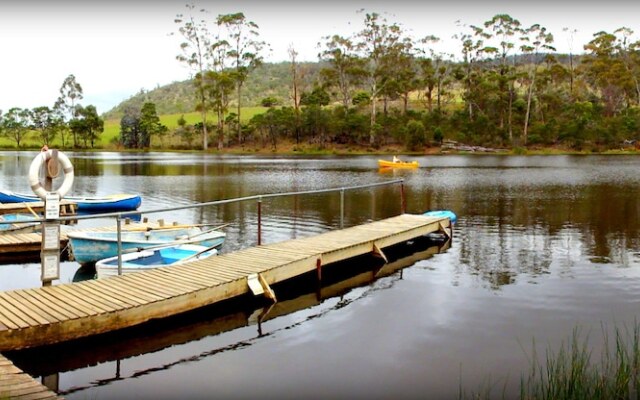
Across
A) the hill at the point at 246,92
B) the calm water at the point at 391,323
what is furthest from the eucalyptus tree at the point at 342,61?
the calm water at the point at 391,323

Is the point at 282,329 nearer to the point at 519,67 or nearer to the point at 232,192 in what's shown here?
the point at 232,192

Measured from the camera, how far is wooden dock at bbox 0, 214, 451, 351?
838 cm

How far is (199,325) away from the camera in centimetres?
1020

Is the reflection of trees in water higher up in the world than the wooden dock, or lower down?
lower down

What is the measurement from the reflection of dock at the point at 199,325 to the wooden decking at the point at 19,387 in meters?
1.52

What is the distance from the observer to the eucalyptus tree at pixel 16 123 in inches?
3597

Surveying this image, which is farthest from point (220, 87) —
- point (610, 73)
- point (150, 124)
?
point (610, 73)

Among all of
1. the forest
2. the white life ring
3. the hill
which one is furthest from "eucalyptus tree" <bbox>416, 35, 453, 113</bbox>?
the white life ring

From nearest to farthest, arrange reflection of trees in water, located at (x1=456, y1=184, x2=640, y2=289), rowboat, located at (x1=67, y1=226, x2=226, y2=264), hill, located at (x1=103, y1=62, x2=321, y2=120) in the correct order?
rowboat, located at (x1=67, y1=226, x2=226, y2=264) < reflection of trees in water, located at (x1=456, y1=184, x2=640, y2=289) < hill, located at (x1=103, y1=62, x2=321, y2=120)

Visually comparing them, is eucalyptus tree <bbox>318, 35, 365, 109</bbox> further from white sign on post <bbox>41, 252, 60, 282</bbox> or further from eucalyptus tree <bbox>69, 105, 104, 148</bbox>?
white sign on post <bbox>41, 252, 60, 282</bbox>

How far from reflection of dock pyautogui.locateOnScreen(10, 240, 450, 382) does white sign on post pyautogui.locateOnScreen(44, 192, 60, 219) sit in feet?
7.91

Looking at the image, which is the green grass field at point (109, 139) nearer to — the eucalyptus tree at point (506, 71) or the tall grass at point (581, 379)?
the eucalyptus tree at point (506, 71)

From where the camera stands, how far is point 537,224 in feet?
69.4

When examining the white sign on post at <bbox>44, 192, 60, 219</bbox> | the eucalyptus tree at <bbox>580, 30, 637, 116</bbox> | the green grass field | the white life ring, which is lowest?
the white sign on post at <bbox>44, 192, 60, 219</bbox>
